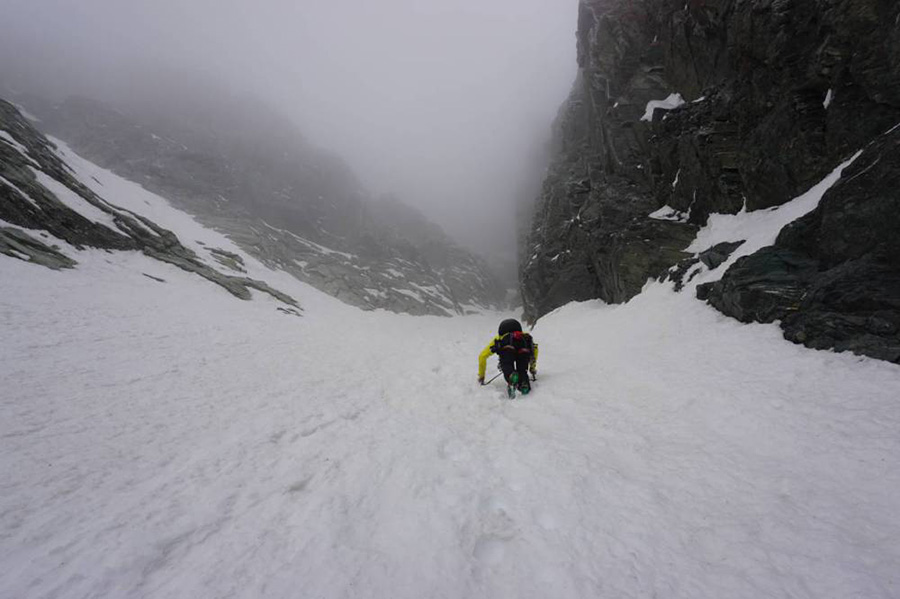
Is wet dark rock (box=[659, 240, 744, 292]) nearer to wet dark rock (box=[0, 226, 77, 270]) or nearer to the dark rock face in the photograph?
the dark rock face

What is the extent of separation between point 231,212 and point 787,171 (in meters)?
86.8

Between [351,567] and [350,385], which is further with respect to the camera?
[350,385]

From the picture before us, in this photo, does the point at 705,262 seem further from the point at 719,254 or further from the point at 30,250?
the point at 30,250

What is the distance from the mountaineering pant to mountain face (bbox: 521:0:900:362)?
6343 millimetres

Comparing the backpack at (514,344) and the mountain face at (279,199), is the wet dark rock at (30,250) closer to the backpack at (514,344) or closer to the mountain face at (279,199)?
the backpack at (514,344)

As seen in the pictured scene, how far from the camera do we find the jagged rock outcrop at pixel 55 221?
18484 mm

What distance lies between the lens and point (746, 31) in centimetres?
1691

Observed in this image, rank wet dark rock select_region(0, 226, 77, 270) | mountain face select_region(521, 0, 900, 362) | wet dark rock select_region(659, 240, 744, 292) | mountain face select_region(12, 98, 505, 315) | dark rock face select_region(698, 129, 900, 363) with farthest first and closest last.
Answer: mountain face select_region(12, 98, 505, 315) → wet dark rock select_region(0, 226, 77, 270) → wet dark rock select_region(659, 240, 744, 292) → mountain face select_region(521, 0, 900, 362) → dark rock face select_region(698, 129, 900, 363)

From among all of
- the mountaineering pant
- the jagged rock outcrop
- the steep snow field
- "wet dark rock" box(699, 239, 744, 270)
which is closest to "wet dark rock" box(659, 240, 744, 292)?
"wet dark rock" box(699, 239, 744, 270)

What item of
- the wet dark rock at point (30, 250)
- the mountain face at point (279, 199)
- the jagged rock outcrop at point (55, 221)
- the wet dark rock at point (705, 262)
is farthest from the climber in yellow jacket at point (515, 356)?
the mountain face at point (279, 199)

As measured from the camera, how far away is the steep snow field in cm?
339

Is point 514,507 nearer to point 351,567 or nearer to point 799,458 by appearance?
point 351,567

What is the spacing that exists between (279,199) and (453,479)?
107 metres

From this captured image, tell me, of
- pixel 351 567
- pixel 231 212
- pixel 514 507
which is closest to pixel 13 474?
pixel 351 567
